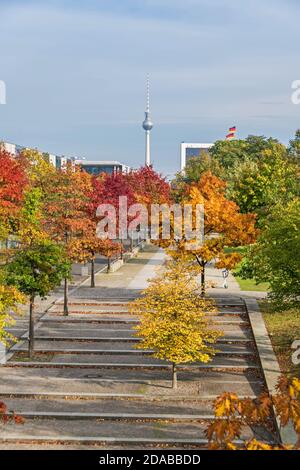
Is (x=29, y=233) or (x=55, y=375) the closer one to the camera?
(x=55, y=375)

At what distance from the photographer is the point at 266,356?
23.2m

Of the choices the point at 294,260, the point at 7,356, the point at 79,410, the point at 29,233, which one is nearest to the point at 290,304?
the point at 294,260

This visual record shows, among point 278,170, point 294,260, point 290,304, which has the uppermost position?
point 278,170

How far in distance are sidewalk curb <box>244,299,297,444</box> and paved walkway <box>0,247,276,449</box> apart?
1.21ft

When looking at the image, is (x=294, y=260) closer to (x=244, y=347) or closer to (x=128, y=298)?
(x=244, y=347)

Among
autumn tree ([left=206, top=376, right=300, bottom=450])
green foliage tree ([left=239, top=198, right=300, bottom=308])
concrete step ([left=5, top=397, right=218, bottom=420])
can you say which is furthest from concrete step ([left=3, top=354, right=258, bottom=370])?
autumn tree ([left=206, top=376, right=300, bottom=450])

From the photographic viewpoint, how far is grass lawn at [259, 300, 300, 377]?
2233cm

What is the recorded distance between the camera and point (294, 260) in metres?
21.7

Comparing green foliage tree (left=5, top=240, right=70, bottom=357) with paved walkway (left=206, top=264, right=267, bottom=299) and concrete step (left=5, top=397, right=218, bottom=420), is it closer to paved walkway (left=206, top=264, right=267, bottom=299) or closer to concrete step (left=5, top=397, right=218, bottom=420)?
concrete step (left=5, top=397, right=218, bottom=420)

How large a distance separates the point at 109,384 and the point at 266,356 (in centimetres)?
609

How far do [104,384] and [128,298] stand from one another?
12581 millimetres

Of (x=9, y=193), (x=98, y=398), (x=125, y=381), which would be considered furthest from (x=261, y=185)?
(x=98, y=398)

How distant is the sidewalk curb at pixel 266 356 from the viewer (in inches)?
648
